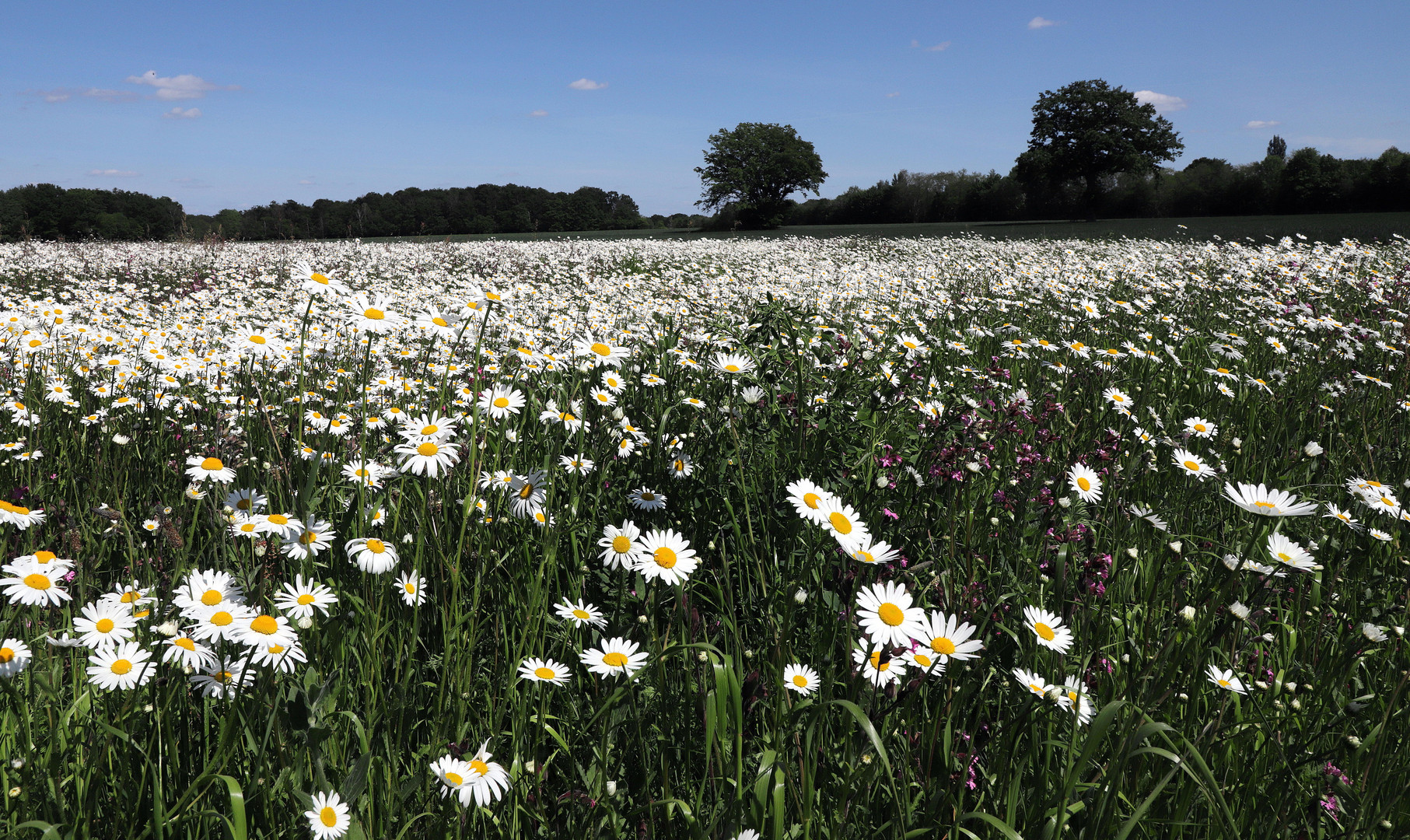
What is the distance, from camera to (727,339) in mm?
3320

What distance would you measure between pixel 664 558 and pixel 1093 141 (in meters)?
66.5

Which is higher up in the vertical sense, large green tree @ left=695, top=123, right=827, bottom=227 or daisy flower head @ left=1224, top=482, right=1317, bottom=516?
large green tree @ left=695, top=123, right=827, bottom=227

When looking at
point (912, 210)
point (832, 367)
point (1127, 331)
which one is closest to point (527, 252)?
point (1127, 331)

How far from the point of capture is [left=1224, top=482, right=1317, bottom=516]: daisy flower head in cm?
141

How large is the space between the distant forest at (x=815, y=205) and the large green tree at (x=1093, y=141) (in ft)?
3.92

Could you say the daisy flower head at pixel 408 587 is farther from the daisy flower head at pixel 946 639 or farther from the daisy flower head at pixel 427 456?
the daisy flower head at pixel 946 639

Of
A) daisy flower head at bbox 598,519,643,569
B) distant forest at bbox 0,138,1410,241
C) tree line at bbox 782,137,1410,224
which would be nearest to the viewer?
daisy flower head at bbox 598,519,643,569

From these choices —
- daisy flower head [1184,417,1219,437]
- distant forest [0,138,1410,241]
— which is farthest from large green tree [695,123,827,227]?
daisy flower head [1184,417,1219,437]

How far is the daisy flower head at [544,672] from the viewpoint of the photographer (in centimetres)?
158

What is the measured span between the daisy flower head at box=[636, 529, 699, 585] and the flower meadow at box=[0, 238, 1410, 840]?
15mm

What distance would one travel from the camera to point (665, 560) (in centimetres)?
163

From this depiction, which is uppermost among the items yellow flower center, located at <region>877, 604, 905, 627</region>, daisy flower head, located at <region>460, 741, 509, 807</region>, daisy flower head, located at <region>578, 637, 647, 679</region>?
yellow flower center, located at <region>877, 604, 905, 627</region>

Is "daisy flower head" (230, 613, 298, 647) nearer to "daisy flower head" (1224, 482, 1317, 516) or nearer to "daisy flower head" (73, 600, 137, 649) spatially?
"daisy flower head" (73, 600, 137, 649)

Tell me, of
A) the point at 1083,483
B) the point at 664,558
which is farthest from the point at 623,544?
the point at 1083,483
